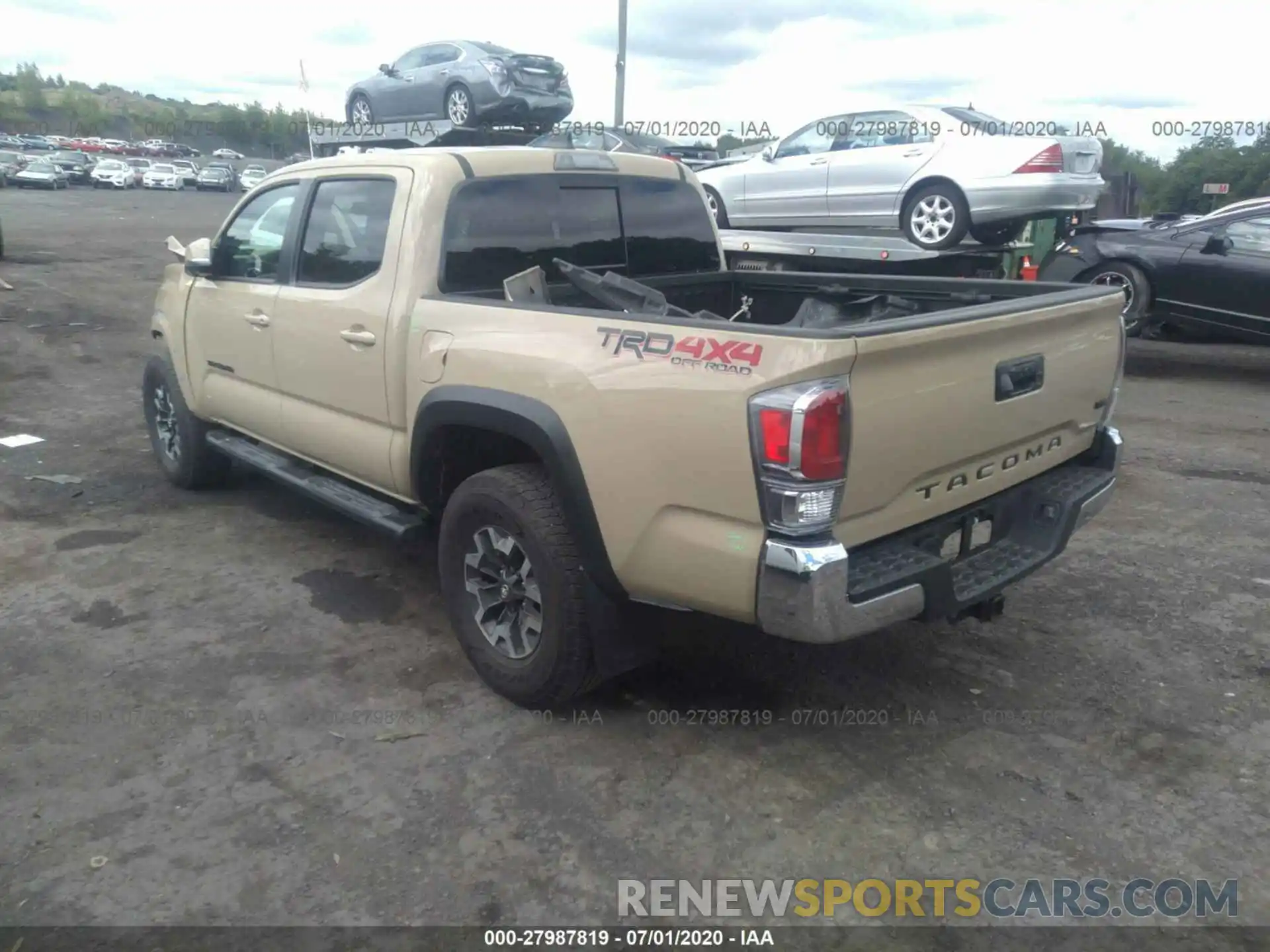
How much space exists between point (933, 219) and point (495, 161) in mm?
6463

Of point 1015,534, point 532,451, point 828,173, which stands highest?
point 828,173

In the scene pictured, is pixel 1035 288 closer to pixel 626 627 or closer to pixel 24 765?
pixel 626 627

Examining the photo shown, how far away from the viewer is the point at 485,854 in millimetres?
2908

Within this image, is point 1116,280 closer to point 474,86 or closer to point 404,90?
point 474,86

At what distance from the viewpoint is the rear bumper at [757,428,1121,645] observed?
278 centimetres

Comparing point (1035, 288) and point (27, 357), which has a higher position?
point (1035, 288)

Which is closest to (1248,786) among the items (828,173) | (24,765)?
(24,765)

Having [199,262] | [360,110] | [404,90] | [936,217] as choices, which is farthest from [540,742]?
[360,110]

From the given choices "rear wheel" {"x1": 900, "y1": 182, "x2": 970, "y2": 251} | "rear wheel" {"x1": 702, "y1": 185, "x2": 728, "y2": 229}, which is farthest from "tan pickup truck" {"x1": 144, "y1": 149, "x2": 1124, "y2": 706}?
"rear wheel" {"x1": 702, "y1": 185, "x2": 728, "y2": 229}

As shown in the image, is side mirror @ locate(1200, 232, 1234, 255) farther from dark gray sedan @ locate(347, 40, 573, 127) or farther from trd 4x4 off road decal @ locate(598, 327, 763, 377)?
trd 4x4 off road decal @ locate(598, 327, 763, 377)

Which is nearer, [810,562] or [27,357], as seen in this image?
[810,562]

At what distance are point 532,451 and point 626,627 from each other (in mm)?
746

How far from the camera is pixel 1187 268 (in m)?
9.85

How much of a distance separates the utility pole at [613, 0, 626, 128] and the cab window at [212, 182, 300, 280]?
29.4 ft
